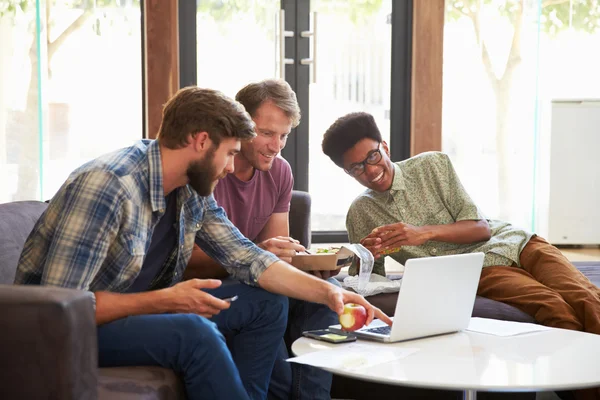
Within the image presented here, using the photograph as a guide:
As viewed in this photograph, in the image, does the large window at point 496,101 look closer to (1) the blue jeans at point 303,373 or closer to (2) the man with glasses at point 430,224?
(2) the man with glasses at point 430,224

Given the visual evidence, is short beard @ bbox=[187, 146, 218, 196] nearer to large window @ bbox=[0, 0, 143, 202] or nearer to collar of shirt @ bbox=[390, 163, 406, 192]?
collar of shirt @ bbox=[390, 163, 406, 192]

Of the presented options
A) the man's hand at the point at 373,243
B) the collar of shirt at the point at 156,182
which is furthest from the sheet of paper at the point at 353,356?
the man's hand at the point at 373,243

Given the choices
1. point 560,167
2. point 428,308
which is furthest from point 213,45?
point 428,308

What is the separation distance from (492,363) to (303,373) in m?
0.74

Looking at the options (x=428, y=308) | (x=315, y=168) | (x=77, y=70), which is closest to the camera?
(x=428, y=308)

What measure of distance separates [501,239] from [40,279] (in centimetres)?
178

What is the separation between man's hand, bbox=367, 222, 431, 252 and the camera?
281 cm

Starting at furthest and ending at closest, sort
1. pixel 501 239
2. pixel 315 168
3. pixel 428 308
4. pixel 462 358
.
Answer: pixel 315 168 → pixel 501 239 → pixel 428 308 → pixel 462 358

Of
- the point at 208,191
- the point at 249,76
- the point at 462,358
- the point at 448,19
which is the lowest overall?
the point at 462,358

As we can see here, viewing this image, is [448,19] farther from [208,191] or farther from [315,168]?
[208,191]

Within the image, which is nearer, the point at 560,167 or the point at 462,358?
the point at 462,358

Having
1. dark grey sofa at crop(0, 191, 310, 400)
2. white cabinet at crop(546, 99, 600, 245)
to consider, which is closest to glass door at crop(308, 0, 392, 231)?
white cabinet at crop(546, 99, 600, 245)

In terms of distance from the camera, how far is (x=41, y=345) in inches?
57.6

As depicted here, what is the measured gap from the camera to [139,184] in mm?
1888
